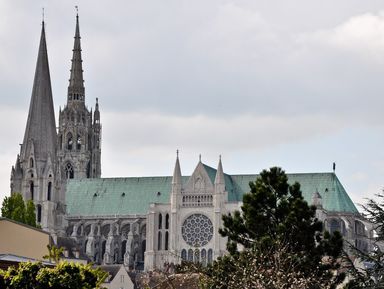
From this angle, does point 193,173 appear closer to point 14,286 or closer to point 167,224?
point 167,224

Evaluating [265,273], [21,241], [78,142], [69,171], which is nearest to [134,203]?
[69,171]

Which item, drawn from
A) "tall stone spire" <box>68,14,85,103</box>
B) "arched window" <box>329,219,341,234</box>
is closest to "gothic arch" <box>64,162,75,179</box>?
"tall stone spire" <box>68,14,85,103</box>

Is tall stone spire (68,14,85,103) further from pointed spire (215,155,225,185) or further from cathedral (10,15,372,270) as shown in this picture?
pointed spire (215,155,225,185)

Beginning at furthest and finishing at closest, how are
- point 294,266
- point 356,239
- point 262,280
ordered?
point 356,239 < point 294,266 < point 262,280

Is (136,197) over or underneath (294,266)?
over

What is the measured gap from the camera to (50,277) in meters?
39.5

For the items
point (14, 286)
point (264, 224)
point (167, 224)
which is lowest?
point (14, 286)

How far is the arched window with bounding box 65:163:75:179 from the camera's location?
15386 centimetres

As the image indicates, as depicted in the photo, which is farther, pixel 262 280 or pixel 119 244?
pixel 119 244

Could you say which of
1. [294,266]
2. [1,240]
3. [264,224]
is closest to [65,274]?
[294,266]

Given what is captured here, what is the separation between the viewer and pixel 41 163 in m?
138

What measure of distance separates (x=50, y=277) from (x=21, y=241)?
21.8 metres

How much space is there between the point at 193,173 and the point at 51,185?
1673cm

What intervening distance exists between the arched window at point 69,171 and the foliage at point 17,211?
113 ft
